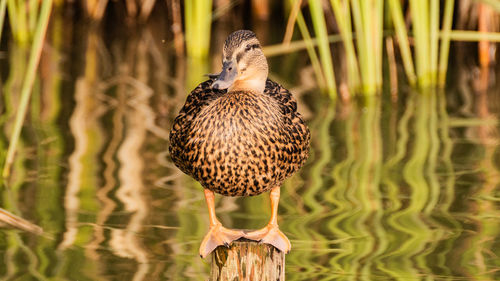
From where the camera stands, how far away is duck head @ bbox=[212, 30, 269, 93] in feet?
10.7

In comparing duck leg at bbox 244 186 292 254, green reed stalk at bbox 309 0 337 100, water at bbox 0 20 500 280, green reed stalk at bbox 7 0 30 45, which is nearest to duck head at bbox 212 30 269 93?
duck leg at bbox 244 186 292 254

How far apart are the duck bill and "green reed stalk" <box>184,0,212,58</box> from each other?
4.18 meters

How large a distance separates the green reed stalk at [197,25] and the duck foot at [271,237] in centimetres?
414

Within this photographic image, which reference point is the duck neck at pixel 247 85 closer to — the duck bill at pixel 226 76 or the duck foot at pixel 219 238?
the duck bill at pixel 226 76

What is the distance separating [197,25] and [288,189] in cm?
285

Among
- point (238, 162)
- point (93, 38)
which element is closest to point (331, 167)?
point (238, 162)

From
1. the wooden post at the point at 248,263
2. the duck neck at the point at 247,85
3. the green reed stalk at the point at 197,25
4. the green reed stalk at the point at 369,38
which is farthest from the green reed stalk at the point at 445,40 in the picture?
the wooden post at the point at 248,263

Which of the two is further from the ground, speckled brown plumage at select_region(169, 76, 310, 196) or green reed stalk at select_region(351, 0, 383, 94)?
green reed stalk at select_region(351, 0, 383, 94)

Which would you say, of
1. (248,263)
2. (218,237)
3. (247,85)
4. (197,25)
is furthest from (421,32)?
(248,263)

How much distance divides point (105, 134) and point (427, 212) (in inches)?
88.9

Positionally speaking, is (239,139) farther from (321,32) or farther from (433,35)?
(433,35)

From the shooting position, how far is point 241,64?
334 cm

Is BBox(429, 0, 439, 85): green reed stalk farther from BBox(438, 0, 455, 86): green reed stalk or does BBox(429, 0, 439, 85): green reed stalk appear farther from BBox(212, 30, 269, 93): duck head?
BBox(212, 30, 269, 93): duck head

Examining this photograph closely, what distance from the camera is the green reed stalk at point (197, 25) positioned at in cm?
757
